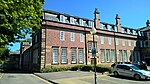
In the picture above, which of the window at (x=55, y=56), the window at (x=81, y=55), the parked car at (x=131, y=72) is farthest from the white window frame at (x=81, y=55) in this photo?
the parked car at (x=131, y=72)

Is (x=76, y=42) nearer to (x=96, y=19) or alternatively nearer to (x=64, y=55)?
(x=64, y=55)

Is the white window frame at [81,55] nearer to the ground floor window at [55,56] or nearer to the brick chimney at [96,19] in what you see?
the ground floor window at [55,56]

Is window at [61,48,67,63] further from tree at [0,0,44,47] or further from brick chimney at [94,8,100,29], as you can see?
tree at [0,0,44,47]

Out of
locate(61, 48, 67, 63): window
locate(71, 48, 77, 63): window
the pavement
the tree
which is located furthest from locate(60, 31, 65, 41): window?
the tree

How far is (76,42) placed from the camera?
111 ft

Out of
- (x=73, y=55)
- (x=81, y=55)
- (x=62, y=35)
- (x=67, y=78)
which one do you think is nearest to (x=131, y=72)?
(x=67, y=78)

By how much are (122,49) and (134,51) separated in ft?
18.2

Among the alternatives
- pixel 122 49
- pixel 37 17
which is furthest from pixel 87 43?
pixel 37 17

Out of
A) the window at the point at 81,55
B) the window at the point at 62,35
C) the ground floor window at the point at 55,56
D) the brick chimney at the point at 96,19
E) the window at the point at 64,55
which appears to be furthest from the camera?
the brick chimney at the point at 96,19

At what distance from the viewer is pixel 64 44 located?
105 feet

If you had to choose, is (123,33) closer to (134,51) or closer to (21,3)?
(134,51)

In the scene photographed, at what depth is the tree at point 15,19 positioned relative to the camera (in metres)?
7.95

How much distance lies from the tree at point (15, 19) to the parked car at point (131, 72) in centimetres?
1353

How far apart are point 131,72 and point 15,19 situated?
15150 mm
